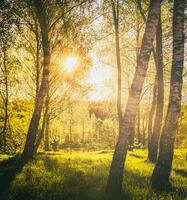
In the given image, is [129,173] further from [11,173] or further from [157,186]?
[11,173]

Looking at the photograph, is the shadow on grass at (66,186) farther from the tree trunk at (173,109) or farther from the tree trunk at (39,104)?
the tree trunk at (39,104)

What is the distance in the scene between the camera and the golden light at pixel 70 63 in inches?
771

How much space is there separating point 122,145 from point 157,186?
2.25m

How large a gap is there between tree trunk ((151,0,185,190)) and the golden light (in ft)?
37.1

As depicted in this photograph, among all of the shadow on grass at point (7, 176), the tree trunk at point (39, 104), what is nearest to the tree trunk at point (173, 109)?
the shadow on grass at point (7, 176)

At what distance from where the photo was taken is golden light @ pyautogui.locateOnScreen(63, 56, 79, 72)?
1959 cm

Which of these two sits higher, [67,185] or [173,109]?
[173,109]

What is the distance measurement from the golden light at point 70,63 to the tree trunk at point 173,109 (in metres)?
11.3

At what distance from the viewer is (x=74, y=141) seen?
89.7m

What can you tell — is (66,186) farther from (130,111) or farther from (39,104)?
(39,104)

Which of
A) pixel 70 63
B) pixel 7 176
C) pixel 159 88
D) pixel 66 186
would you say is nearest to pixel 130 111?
pixel 66 186

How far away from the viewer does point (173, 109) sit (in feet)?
29.1

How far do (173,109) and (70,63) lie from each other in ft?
42.0

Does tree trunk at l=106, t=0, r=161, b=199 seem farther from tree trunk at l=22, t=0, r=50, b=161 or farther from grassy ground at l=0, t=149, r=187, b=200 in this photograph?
tree trunk at l=22, t=0, r=50, b=161
